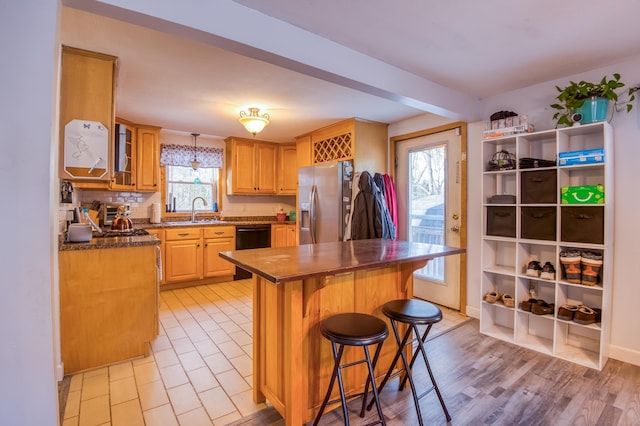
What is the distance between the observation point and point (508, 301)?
2.87 m

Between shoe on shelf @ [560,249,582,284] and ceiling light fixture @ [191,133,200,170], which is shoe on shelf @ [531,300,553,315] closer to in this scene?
shoe on shelf @ [560,249,582,284]

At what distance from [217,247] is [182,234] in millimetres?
548

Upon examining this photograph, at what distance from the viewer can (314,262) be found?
162 cm

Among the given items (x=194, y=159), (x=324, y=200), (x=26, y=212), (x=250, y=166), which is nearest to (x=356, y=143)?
(x=324, y=200)

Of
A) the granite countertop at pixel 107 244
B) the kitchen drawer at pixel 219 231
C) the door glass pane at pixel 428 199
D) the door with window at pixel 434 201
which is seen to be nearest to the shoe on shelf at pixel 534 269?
the door with window at pixel 434 201

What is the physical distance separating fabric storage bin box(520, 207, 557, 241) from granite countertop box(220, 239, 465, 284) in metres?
1.15

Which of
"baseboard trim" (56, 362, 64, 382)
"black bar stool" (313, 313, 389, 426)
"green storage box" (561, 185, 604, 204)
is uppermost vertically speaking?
"green storage box" (561, 185, 604, 204)

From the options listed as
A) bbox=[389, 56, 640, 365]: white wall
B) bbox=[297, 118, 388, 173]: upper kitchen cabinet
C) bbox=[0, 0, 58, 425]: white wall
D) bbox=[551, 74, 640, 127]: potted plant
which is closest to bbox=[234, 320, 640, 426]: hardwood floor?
bbox=[389, 56, 640, 365]: white wall

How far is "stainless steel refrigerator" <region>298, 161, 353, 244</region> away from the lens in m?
3.97

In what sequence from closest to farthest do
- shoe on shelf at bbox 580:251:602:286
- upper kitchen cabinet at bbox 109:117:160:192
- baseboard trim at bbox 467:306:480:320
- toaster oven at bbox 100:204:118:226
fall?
shoe on shelf at bbox 580:251:602:286 → baseboard trim at bbox 467:306:480:320 → toaster oven at bbox 100:204:118:226 → upper kitchen cabinet at bbox 109:117:160:192

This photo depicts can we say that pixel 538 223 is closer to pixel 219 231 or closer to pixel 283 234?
pixel 283 234

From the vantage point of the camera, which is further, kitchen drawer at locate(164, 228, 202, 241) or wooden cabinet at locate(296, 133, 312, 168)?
wooden cabinet at locate(296, 133, 312, 168)

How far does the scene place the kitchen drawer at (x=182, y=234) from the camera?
440 centimetres

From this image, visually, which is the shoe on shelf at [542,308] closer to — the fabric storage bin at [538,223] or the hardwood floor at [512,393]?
the hardwood floor at [512,393]
